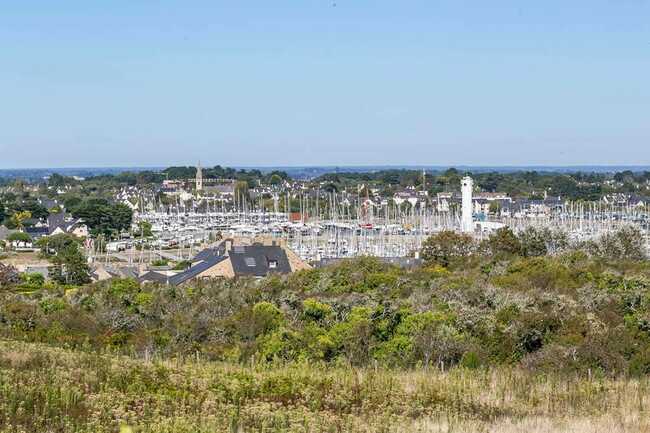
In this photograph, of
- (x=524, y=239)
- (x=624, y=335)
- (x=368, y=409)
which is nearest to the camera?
(x=368, y=409)

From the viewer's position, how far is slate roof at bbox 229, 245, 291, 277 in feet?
114

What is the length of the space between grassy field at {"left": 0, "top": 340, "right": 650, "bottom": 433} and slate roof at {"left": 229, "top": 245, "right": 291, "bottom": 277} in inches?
838

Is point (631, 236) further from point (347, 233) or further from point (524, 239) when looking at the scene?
point (347, 233)

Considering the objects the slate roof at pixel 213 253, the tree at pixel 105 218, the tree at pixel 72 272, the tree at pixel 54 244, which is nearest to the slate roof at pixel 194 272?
the slate roof at pixel 213 253

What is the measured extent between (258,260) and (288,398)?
2535 cm

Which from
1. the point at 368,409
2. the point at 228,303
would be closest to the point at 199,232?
the point at 228,303

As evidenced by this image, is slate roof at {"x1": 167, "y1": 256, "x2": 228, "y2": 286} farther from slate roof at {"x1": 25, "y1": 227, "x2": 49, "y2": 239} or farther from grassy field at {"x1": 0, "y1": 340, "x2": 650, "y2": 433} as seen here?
slate roof at {"x1": 25, "y1": 227, "x2": 49, "y2": 239}

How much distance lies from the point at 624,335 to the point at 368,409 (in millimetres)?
7942

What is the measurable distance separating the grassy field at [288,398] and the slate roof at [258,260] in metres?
21.3

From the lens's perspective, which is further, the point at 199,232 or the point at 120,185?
the point at 120,185

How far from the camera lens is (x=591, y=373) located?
566 inches

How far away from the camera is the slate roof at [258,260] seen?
114 feet

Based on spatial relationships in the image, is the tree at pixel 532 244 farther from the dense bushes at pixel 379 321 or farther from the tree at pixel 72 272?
the tree at pixel 72 272

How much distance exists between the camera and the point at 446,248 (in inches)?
1526
